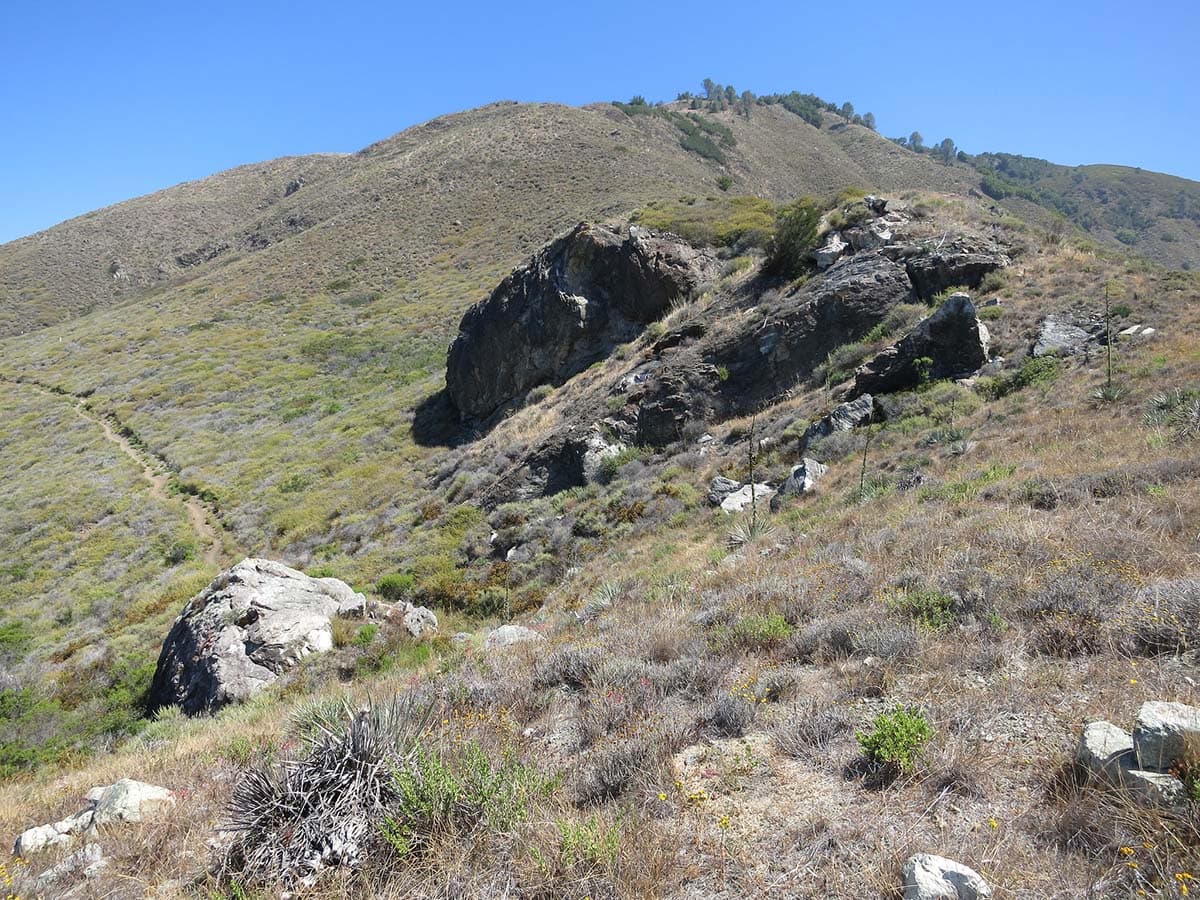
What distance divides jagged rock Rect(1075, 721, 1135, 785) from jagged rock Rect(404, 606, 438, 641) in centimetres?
856

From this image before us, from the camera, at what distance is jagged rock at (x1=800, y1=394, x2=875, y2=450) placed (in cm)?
1202

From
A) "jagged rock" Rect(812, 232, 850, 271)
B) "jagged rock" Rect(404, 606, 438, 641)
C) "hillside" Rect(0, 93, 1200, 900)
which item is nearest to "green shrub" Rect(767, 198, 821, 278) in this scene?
"hillside" Rect(0, 93, 1200, 900)

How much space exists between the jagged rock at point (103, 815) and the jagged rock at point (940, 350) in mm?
13041

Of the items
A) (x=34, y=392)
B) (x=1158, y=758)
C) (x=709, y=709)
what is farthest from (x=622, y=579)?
(x=34, y=392)

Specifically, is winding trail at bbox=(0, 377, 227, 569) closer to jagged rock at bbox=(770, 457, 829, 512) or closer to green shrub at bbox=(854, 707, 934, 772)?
jagged rock at bbox=(770, 457, 829, 512)

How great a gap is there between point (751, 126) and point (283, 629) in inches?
4088

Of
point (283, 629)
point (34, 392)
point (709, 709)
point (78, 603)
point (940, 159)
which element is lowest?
point (78, 603)

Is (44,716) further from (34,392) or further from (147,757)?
(34,392)

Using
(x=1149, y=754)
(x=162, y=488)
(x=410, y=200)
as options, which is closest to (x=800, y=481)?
(x=1149, y=754)

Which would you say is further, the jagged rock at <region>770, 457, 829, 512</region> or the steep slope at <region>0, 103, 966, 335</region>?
the steep slope at <region>0, 103, 966, 335</region>

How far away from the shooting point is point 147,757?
5.45 m

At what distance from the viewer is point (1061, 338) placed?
11.8 meters

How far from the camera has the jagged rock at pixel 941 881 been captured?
84.0 inches

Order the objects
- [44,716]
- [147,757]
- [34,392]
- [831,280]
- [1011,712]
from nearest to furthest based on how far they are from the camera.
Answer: [1011,712], [147,757], [44,716], [831,280], [34,392]
